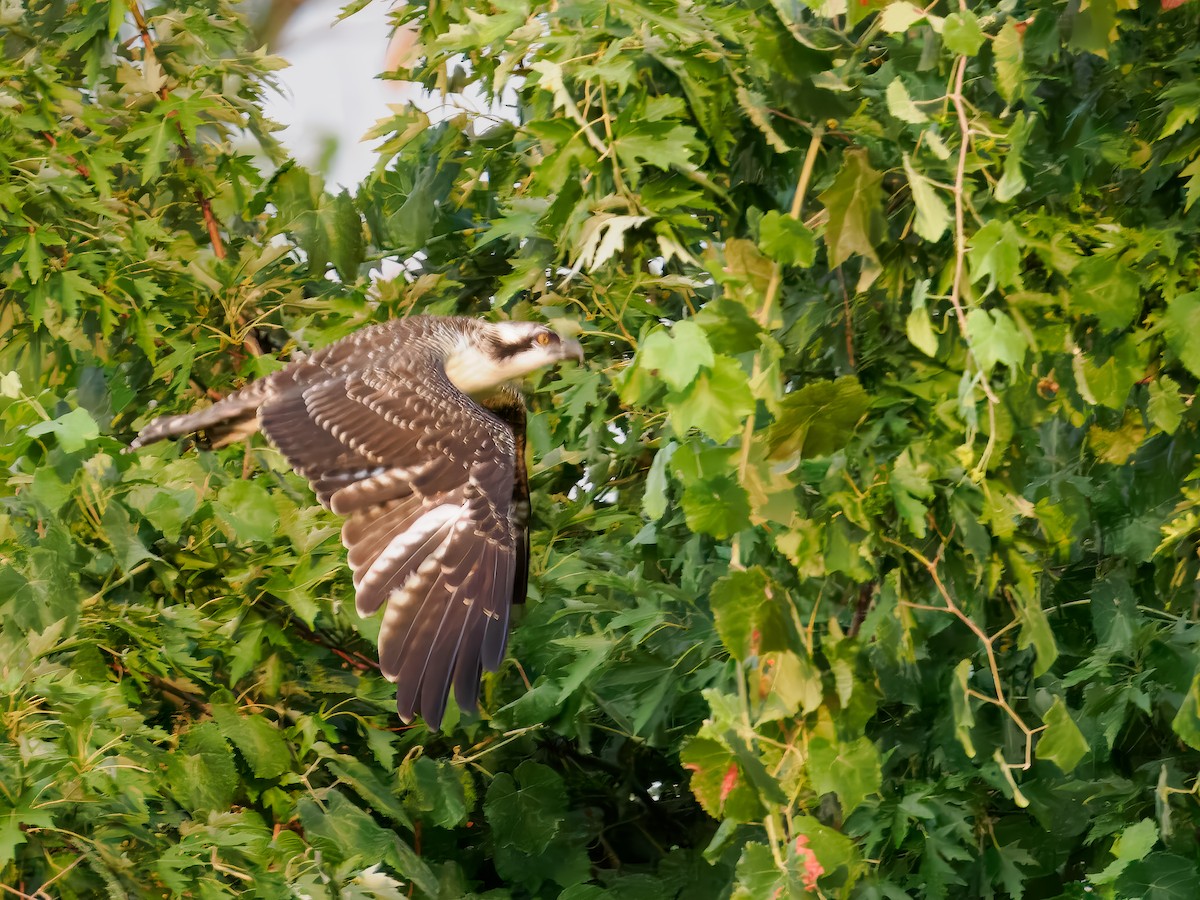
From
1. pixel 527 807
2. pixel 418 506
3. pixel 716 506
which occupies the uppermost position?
pixel 716 506

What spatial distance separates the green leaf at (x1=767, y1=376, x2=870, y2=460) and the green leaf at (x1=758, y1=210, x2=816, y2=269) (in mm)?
207

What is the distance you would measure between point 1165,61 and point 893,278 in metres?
0.97

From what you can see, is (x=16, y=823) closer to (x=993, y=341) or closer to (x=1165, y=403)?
(x=993, y=341)

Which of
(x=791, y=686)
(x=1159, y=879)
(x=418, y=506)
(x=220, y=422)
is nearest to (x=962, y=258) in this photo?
(x=791, y=686)

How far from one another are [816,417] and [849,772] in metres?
0.57

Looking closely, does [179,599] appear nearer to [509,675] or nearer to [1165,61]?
[509,675]

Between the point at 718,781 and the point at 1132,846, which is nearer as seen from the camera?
the point at 718,781

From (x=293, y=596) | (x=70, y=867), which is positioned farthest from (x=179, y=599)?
(x=70, y=867)

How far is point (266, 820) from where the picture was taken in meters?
3.72

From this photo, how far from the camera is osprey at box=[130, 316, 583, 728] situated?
3570 millimetres

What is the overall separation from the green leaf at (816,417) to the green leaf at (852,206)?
23 centimetres

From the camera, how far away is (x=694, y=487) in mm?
2465

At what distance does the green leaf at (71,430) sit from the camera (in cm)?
328

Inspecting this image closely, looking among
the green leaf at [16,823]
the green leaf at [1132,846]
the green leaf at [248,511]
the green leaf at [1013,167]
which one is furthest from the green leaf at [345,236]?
the green leaf at [1132,846]
